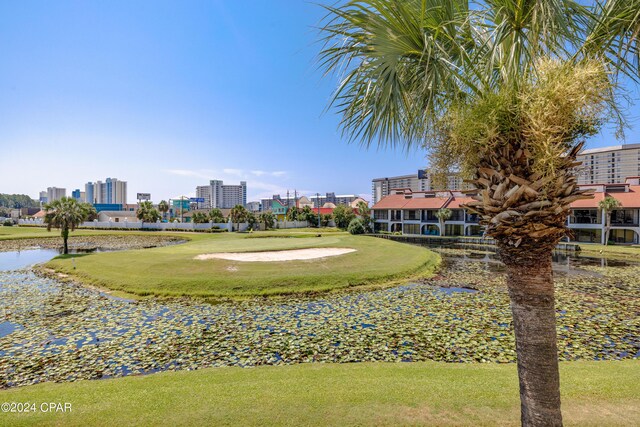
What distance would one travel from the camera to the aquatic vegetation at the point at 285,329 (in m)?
9.19

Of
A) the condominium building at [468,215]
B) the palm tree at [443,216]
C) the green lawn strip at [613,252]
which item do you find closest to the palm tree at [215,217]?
the condominium building at [468,215]

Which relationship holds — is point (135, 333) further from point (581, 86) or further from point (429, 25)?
point (581, 86)

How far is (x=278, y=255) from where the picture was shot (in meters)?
26.3

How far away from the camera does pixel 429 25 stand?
388 centimetres

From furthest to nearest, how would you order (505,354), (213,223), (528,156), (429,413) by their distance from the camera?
(213,223) → (505,354) → (429,413) → (528,156)

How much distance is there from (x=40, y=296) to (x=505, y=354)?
21209 mm

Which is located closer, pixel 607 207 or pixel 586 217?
pixel 607 207

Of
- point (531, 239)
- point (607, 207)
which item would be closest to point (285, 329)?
point (531, 239)

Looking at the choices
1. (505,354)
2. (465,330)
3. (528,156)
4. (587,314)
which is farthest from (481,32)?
(587,314)

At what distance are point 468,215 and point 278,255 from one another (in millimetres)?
43466

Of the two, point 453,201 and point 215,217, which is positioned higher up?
point 453,201

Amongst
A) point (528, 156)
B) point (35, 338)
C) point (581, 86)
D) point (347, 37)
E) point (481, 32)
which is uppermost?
point (481, 32)

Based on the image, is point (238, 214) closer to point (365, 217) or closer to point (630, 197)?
point (365, 217)

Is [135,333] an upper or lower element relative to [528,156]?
lower
